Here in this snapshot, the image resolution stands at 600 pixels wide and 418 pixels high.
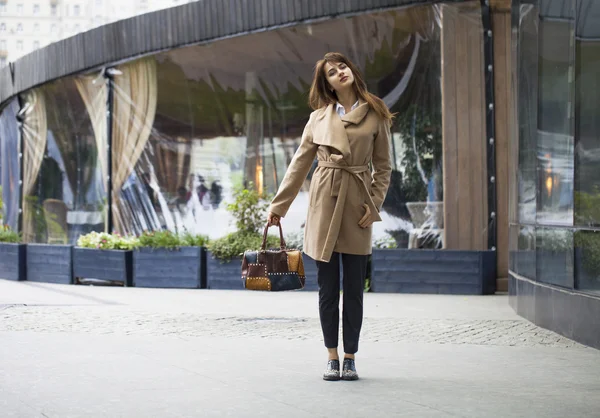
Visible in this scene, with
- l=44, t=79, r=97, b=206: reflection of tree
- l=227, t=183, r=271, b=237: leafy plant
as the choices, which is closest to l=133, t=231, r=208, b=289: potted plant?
l=227, t=183, r=271, b=237: leafy plant

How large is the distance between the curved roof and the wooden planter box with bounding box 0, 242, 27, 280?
119 inches

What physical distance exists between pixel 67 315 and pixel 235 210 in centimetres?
464

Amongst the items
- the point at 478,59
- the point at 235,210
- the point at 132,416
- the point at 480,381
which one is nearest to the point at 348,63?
the point at 480,381

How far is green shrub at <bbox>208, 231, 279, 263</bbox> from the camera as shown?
13531 mm

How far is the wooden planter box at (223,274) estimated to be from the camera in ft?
44.6

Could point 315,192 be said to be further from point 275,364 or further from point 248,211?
point 248,211

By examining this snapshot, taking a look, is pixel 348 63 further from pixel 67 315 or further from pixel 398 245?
pixel 398 245

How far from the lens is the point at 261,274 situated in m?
6.02

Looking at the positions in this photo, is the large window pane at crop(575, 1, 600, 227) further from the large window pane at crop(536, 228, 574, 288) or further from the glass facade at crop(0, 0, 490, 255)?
the glass facade at crop(0, 0, 490, 255)

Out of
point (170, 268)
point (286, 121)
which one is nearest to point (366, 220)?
point (170, 268)

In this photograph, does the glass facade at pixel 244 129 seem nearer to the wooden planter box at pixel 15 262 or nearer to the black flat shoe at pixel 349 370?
the wooden planter box at pixel 15 262

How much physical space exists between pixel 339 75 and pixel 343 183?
636mm

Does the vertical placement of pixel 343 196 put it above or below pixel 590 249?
above

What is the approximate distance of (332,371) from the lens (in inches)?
228
